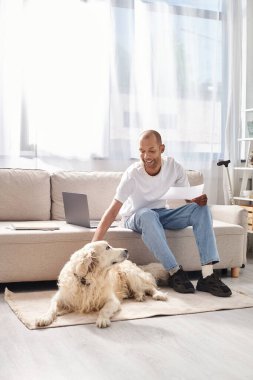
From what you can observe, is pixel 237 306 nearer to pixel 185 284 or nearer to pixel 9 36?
pixel 185 284

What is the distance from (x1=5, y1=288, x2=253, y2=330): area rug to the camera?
2.43 metres

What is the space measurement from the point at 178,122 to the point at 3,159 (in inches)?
60.9

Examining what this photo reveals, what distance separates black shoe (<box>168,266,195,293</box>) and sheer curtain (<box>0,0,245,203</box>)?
1.42 m

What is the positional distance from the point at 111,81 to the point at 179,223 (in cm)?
150

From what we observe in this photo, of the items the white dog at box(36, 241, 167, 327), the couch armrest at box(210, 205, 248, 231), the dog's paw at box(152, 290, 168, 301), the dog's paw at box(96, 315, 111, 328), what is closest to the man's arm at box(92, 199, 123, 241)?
the white dog at box(36, 241, 167, 327)

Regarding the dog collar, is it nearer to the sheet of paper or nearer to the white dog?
the white dog

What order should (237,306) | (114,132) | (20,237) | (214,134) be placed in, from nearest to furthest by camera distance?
(237,306)
(20,237)
(114,132)
(214,134)

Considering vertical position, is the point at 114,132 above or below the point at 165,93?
below

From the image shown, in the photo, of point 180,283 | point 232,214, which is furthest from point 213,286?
point 232,214

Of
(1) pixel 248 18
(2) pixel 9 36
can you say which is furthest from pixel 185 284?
(1) pixel 248 18

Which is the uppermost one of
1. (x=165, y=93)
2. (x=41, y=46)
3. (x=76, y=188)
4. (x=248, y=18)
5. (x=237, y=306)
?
(x=248, y=18)

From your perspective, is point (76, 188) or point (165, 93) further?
point (165, 93)

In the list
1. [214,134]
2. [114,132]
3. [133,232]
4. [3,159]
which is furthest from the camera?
[214,134]

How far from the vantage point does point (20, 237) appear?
116 inches
